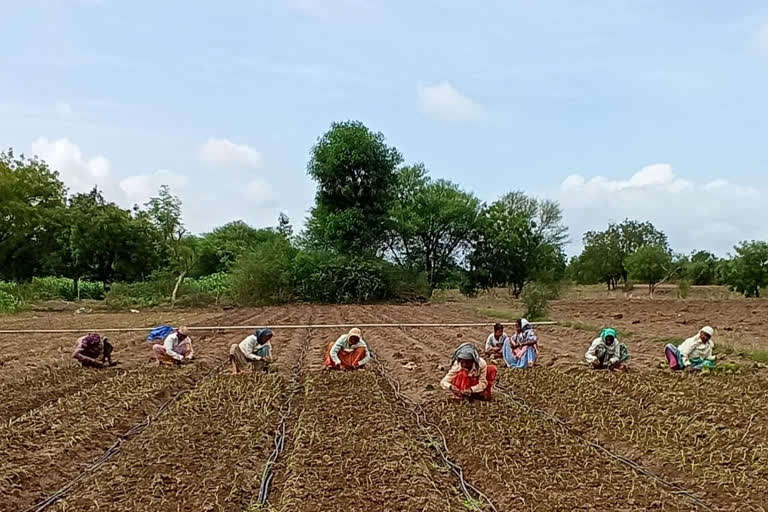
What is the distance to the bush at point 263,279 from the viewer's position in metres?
35.5

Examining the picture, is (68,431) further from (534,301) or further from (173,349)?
(534,301)

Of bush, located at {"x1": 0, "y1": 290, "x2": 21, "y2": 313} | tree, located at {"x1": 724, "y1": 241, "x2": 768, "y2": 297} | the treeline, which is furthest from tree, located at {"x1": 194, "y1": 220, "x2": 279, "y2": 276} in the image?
tree, located at {"x1": 724, "y1": 241, "x2": 768, "y2": 297}

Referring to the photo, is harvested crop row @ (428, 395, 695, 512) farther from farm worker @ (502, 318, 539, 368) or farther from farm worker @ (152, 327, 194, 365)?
farm worker @ (152, 327, 194, 365)

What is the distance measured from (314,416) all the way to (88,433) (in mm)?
2355

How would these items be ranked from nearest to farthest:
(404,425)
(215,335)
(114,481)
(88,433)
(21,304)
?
(114,481), (88,433), (404,425), (215,335), (21,304)

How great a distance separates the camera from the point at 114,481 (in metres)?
5.65

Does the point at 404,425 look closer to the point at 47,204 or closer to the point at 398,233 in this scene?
the point at 398,233

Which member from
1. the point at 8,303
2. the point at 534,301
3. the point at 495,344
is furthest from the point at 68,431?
the point at 8,303

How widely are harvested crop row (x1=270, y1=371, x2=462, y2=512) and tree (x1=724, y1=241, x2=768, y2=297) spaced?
32946mm

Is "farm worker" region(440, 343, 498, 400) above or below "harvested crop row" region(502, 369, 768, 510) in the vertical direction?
above

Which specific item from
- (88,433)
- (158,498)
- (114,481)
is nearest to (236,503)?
(158,498)

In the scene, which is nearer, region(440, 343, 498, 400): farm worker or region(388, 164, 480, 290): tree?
region(440, 343, 498, 400): farm worker

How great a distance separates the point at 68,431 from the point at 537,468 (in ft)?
15.5

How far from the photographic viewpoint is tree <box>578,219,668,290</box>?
2126 inches
